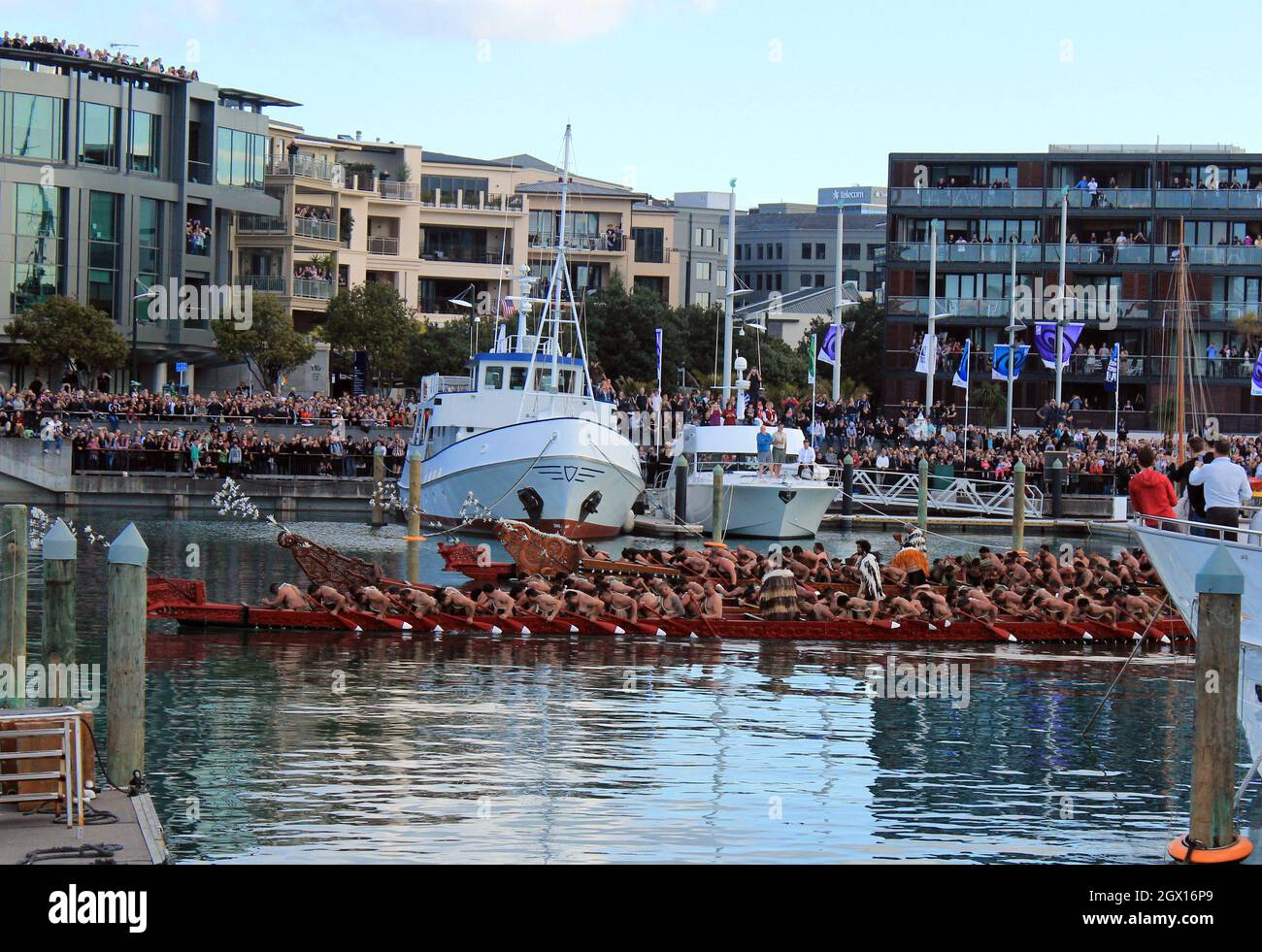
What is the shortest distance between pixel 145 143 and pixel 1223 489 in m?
61.2

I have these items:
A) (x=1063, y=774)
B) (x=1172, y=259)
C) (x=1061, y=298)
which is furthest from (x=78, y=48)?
(x=1063, y=774)

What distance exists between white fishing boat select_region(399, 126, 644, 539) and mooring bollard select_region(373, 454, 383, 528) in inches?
53.1

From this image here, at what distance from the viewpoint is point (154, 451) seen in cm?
5700

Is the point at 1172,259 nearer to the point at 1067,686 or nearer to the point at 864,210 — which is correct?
the point at 1067,686

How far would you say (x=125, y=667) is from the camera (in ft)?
52.1

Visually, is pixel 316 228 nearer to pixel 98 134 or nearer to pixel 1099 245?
pixel 98 134

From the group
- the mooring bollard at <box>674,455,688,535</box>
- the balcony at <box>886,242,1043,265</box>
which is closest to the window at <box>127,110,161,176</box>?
the balcony at <box>886,242,1043,265</box>

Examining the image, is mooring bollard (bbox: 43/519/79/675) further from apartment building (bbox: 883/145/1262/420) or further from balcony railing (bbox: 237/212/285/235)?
balcony railing (bbox: 237/212/285/235)

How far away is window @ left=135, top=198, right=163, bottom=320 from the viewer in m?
72.9

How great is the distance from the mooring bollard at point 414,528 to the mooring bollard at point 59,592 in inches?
729

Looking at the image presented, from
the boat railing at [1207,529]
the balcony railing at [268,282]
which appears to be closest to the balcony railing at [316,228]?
the balcony railing at [268,282]

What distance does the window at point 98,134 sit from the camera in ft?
231

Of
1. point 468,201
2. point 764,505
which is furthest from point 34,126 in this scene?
point 468,201
